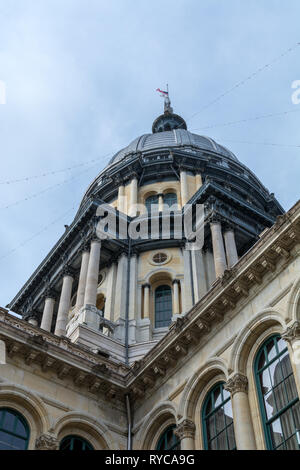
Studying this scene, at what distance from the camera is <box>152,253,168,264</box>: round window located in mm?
45312

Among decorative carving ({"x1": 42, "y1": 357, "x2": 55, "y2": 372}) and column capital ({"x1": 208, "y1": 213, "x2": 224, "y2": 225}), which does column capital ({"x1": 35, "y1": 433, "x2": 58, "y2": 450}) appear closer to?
decorative carving ({"x1": 42, "y1": 357, "x2": 55, "y2": 372})

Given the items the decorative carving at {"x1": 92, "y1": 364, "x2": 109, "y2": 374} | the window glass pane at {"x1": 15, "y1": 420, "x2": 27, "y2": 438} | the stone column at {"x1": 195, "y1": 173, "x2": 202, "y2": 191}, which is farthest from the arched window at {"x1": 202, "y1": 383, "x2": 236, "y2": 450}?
the stone column at {"x1": 195, "y1": 173, "x2": 202, "y2": 191}

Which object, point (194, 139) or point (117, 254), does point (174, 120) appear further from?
point (117, 254)

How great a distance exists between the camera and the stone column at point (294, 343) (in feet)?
67.9

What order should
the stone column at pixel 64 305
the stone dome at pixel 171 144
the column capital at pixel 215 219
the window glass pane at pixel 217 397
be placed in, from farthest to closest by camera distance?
1. the stone dome at pixel 171 144
2. the column capital at pixel 215 219
3. the stone column at pixel 64 305
4. the window glass pane at pixel 217 397

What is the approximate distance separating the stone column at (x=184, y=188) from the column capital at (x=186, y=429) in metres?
26.0

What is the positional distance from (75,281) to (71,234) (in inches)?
132

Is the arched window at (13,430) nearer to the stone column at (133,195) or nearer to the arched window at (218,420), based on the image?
the arched window at (218,420)

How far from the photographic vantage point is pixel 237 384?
2305 centimetres

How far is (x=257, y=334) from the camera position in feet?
77.7

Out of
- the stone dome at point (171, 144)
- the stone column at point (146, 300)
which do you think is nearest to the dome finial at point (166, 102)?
the stone dome at point (171, 144)

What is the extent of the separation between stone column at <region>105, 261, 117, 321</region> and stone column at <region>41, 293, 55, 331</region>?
16.5 feet

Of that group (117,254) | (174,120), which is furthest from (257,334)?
(174,120)
